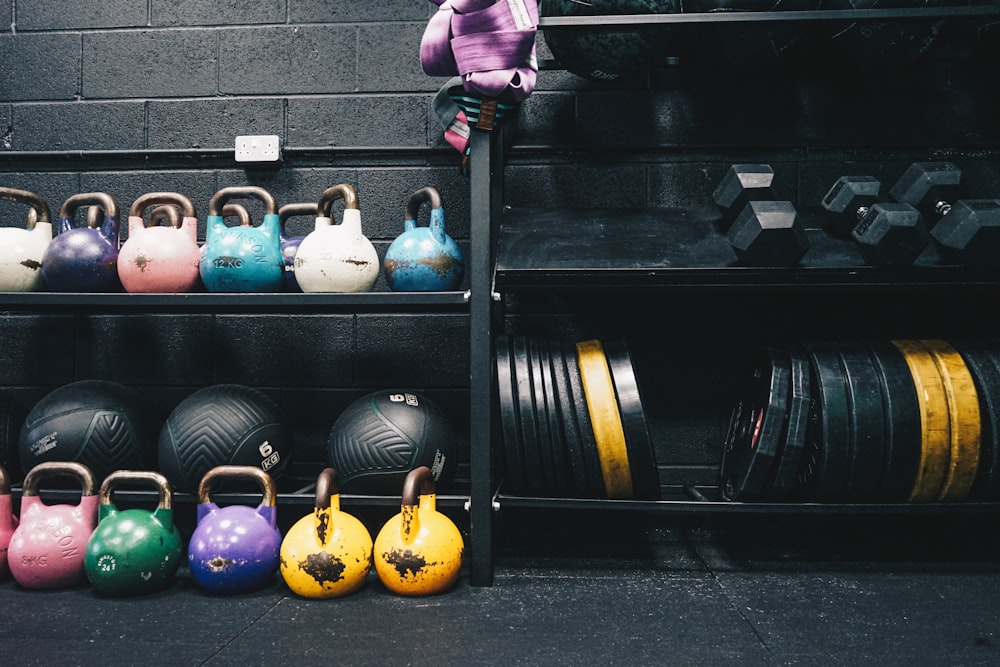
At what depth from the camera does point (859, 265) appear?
6.26ft

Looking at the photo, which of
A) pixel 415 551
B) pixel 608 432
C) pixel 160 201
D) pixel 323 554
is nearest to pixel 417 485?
pixel 415 551

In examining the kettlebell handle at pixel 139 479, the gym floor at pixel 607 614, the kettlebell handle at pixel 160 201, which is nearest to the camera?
the gym floor at pixel 607 614

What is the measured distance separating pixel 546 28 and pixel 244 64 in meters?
1.32

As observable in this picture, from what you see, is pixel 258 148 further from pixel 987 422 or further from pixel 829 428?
pixel 987 422

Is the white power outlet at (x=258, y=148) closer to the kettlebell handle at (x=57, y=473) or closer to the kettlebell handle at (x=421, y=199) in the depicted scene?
the kettlebell handle at (x=421, y=199)

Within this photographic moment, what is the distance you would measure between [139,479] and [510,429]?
3.30 feet

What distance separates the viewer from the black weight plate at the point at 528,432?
1.93 m

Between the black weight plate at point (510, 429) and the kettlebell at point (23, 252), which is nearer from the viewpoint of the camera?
the black weight plate at point (510, 429)

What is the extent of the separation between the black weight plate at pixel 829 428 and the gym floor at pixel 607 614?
28 cm

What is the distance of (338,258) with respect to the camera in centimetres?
202

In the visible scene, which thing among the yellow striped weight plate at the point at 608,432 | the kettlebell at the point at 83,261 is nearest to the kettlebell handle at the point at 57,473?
the kettlebell at the point at 83,261

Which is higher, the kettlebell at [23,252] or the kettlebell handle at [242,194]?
the kettlebell handle at [242,194]

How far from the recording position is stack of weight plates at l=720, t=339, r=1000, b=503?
1.90m

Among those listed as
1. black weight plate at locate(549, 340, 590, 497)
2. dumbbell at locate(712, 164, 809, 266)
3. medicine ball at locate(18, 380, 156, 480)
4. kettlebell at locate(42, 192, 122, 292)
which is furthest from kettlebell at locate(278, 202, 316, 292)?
dumbbell at locate(712, 164, 809, 266)
